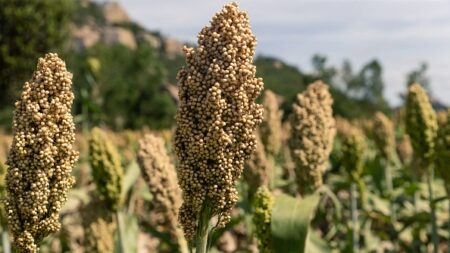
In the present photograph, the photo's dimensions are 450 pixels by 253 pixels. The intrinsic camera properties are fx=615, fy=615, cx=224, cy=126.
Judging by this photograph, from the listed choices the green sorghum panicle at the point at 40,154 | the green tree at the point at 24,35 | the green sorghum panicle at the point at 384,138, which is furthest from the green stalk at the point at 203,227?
the green tree at the point at 24,35

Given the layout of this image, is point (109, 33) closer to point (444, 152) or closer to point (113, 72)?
point (113, 72)

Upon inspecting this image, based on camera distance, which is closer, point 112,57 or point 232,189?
point 232,189

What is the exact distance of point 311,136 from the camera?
13.4 feet

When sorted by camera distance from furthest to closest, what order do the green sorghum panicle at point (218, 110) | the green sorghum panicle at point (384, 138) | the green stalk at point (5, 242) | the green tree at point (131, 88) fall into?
the green tree at point (131, 88) < the green sorghum panicle at point (384, 138) < the green stalk at point (5, 242) < the green sorghum panicle at point (218, 110)

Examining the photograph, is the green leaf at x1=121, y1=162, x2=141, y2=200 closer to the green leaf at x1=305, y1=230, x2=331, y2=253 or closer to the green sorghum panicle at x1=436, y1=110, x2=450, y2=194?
the green leaf at x1=305, y1=230, x2=331, y2=253

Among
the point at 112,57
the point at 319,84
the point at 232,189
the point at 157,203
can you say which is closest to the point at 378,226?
the point at 319,84

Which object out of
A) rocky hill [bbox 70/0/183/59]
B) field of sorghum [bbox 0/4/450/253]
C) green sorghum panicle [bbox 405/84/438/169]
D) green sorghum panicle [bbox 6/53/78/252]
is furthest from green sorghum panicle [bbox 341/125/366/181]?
rocky hill [bbox 70/0/183/59]

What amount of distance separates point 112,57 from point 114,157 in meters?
65.7

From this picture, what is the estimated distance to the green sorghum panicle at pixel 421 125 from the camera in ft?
15.1

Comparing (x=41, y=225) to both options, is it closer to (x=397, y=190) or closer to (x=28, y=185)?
(x=28, y=185)

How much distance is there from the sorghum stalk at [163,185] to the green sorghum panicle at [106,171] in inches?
10.4

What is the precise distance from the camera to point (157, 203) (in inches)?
153

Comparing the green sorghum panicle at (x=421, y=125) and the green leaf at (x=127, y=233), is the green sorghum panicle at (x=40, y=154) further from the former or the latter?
the green sorghum panicle at (x=421, y=125)

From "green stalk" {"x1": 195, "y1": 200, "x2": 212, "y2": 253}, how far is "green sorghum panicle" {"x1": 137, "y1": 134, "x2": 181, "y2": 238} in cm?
145
